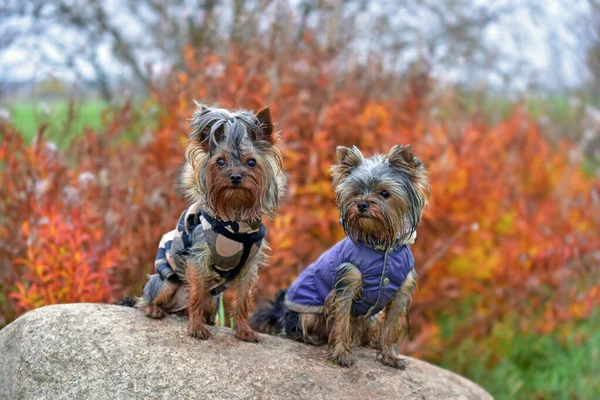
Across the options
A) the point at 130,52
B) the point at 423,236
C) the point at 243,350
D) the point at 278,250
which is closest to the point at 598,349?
the point at 423,236

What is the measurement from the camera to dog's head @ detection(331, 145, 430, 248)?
3383mm

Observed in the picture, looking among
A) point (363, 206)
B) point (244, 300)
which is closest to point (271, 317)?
point (244, 300)

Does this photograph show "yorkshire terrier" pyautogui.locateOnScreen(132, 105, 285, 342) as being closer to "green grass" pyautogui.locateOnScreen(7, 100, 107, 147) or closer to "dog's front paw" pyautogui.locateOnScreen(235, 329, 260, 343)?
"dog's front paw" pyautogui.locateOnScreen(235, 329, 260, 343)

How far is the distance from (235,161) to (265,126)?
28 cm

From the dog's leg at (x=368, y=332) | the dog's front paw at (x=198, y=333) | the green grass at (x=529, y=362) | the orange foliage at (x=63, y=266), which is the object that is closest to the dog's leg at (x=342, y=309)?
the dog's leg at (x=368, y=332)

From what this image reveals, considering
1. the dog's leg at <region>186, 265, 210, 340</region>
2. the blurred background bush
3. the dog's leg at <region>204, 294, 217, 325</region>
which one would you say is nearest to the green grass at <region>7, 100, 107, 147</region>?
the blurred background bush

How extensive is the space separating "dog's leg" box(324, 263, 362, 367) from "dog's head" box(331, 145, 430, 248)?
205 mm

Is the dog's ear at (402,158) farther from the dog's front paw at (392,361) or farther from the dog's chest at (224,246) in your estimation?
the dog's front paw at (392,361)

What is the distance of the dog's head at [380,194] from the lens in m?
3.38

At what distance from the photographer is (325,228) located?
5.83 metres

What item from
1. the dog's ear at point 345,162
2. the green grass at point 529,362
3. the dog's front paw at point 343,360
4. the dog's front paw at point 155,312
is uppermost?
the dog's ear at point 345,162

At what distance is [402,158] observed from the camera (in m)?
3.47

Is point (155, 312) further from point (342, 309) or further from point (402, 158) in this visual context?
point (402, 158)

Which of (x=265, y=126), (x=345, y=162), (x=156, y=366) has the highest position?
(x=265, y=126)
